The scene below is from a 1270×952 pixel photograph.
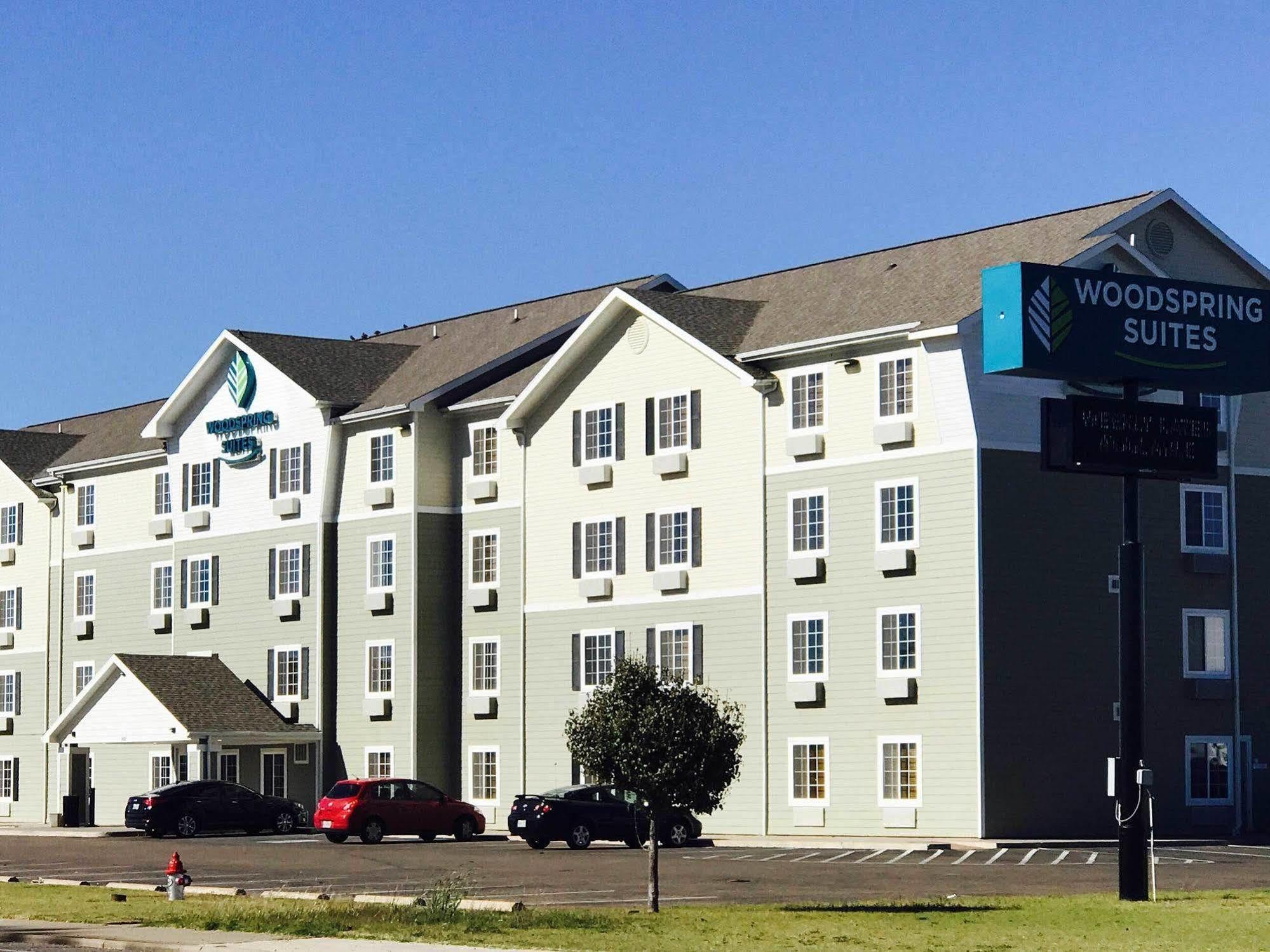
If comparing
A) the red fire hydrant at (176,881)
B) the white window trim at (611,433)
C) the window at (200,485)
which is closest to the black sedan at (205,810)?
the white window trim at (611,433)

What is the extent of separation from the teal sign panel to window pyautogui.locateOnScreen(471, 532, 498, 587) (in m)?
29.3

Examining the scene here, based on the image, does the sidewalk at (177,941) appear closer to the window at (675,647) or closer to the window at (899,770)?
the window at (899,770)

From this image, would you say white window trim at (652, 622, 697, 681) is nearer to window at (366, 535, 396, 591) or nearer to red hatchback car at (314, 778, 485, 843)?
red hatchback car at (314, 778, 485, 843)

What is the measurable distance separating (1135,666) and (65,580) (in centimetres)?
5589

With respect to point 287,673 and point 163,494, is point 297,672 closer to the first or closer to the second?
point 287,673

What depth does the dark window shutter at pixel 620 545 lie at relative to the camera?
5872 centimetres

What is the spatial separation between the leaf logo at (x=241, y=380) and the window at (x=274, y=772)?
11.4 meters

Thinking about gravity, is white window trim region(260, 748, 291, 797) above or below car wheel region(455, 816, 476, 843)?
above

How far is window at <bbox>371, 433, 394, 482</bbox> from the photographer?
2566 inches

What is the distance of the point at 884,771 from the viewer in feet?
170

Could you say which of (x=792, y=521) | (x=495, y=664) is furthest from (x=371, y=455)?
(x=792, y=521)

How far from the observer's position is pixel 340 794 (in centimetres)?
5291

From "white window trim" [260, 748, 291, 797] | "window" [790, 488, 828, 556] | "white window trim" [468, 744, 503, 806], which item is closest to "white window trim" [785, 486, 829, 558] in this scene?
"window" [790, 488, 828, 556]

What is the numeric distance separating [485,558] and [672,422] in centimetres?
909
